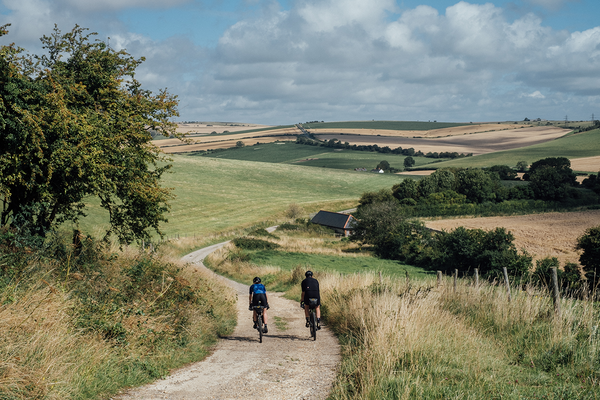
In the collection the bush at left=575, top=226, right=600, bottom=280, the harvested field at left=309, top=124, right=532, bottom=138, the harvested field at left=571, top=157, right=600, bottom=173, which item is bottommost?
Answer: the bush at left=575, top=226, right=600, bottom=280

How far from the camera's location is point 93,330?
324 inches

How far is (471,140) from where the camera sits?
552 feet

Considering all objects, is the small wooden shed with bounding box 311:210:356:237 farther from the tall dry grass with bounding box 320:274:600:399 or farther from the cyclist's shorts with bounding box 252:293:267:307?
the tall dry grass with bounding box 320:274:600:399

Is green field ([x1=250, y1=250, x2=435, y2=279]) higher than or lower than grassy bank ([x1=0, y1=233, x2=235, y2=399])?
lower

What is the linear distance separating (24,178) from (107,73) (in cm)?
559

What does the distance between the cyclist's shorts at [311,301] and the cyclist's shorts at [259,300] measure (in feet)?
3.66

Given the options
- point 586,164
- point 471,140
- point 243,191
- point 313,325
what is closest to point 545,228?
point 243,191

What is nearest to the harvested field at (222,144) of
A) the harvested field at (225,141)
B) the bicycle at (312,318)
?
the harvested field at (225,141)

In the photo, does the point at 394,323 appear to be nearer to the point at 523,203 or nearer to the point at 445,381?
the point at 445,381

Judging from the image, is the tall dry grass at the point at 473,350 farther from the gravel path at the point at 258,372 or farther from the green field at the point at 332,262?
the green field at the point at 332,262

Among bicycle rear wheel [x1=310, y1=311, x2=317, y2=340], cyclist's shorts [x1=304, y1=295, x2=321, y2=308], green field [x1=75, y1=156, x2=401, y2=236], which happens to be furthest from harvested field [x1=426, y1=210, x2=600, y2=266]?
bicycle rear wheel [x1=310, y1=311, x2=317, y2=340]

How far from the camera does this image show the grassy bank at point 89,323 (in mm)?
6312

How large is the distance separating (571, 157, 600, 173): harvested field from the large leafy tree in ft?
341

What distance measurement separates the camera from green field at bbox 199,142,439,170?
136375 mm
